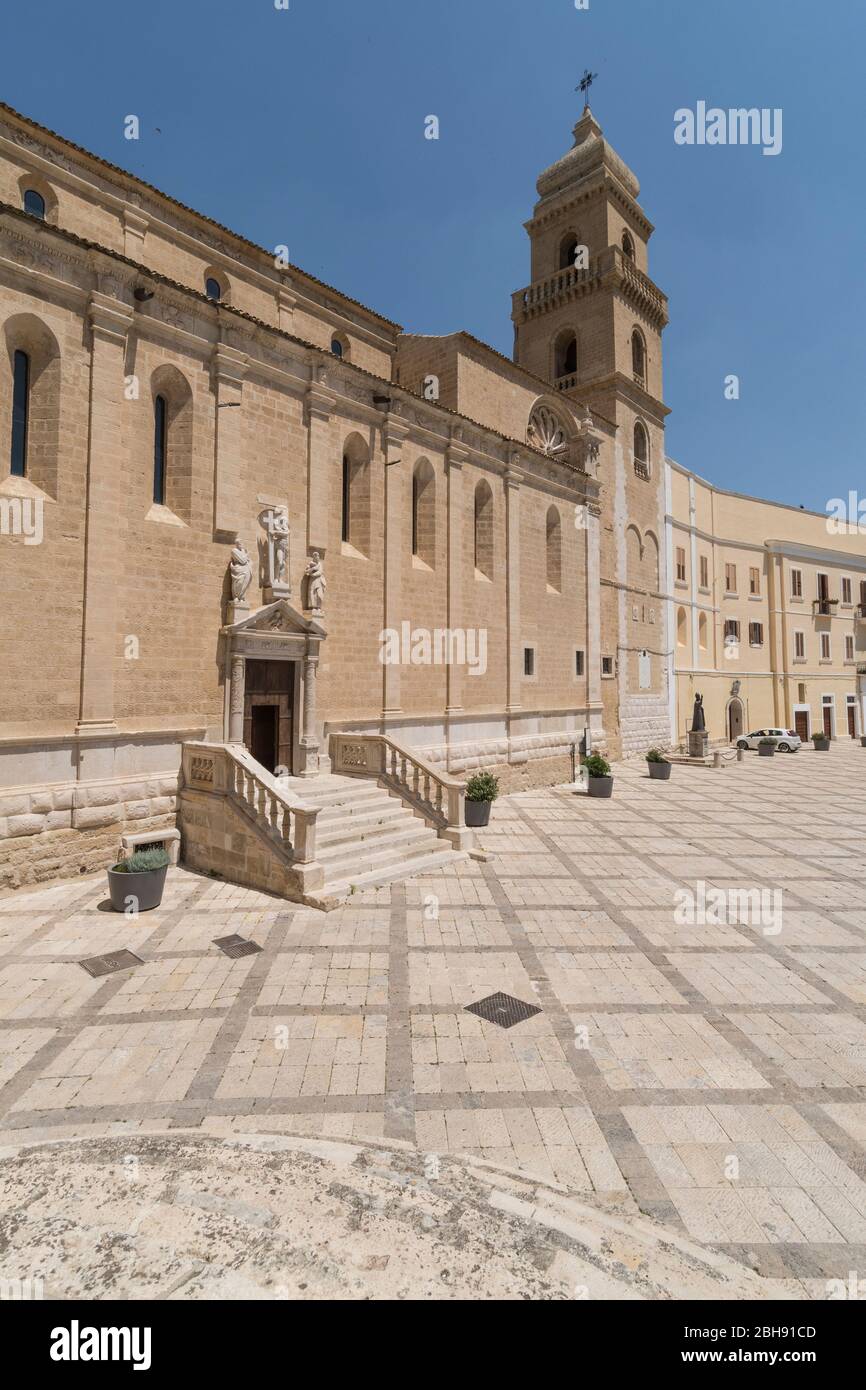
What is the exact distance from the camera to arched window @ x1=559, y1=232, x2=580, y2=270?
91.5ft

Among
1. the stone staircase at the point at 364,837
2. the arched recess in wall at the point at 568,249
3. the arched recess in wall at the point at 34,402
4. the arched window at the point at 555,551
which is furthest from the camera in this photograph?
the arched recess in wall at the point at 568,249

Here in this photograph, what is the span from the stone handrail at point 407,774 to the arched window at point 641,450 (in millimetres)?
20707

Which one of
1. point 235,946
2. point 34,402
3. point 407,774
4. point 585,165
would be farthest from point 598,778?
point 585,165

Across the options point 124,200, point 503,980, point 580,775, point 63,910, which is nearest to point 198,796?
point 63,910

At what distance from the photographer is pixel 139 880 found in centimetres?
871

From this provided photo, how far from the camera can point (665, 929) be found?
8.41 meters

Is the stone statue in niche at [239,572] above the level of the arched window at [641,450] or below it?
below

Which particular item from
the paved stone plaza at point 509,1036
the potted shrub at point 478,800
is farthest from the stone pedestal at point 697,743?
the paved stone plaza at point 509,1036

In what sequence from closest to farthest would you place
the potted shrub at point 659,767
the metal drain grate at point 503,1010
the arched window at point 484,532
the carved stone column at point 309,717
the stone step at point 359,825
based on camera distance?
the metal drain grate at point 503,1010
the stone step at point 359,825
the carved stone column at point 309,717
the arched window at point 484,532
the potted shrub at point 659,767

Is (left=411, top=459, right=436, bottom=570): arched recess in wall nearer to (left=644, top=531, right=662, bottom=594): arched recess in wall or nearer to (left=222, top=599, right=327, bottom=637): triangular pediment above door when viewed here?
(left=222, top=599, right=327, bottom=637): triangular pediment above door

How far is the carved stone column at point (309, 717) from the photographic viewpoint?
1336cm

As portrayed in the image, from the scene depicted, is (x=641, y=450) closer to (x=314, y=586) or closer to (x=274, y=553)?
(x=314, y=586)

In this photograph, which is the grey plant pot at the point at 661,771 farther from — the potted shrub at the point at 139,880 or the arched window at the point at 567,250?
the arched window at the point at 567,250

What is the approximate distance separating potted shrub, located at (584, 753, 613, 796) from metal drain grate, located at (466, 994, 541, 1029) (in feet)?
42.4
